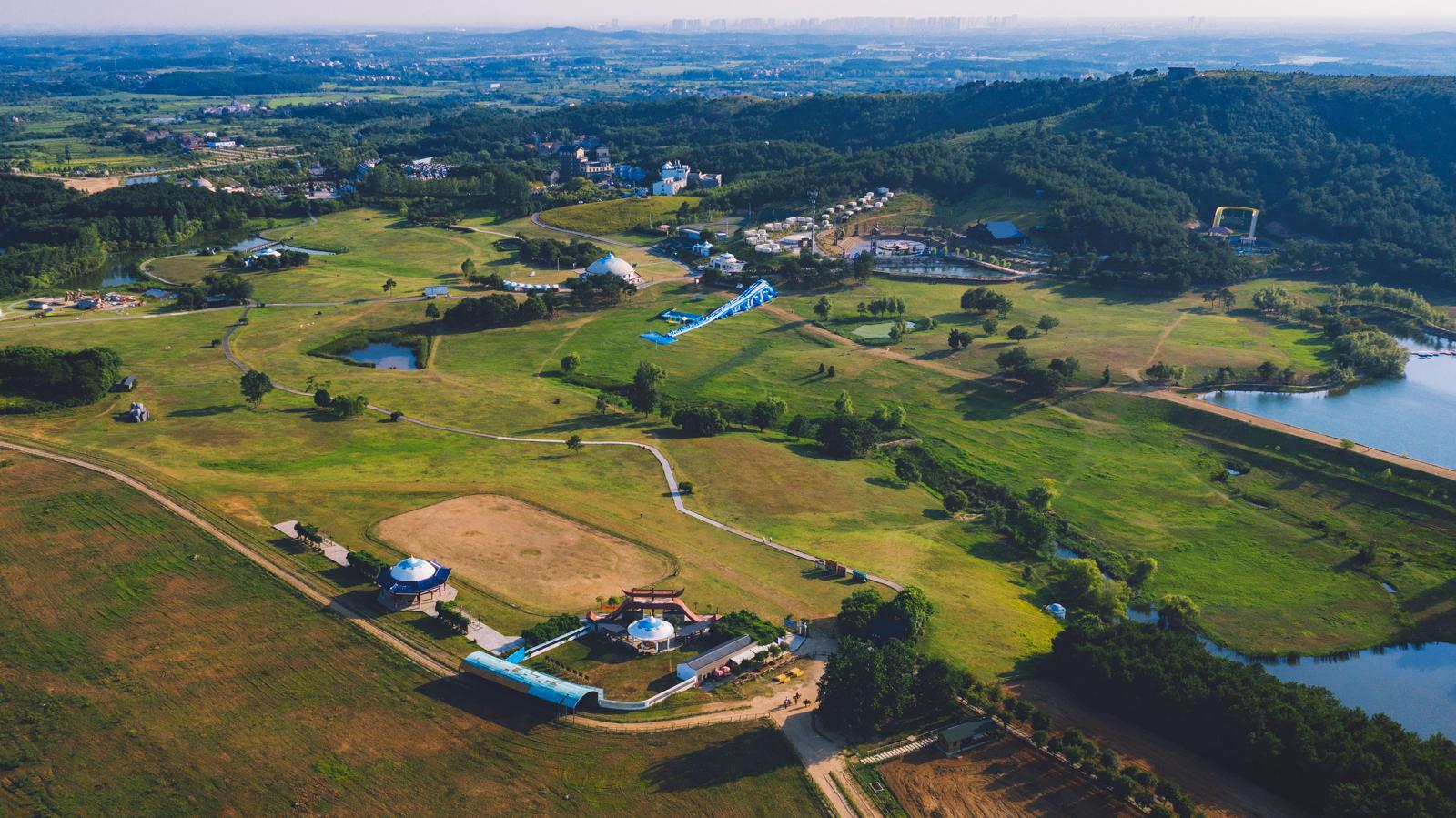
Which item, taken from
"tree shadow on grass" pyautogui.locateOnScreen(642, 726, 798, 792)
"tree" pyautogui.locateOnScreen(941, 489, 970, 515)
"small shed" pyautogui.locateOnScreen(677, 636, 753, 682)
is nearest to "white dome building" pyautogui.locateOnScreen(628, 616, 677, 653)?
"small shed" pyautogui.locateOnScreen(677, 636, 753, 682)

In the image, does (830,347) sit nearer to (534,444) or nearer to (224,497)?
(534,444)

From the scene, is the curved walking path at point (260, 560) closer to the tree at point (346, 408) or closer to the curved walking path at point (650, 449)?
the tree at point (346, 408)

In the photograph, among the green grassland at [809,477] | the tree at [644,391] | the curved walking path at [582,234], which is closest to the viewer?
the green grassland at [809,477]

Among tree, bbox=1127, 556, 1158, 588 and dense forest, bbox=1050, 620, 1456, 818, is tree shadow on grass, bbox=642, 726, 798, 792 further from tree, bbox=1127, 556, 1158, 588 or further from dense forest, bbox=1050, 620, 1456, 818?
tree, bbox=1127, 556, 1158, 588

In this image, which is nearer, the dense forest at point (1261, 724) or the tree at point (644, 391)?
the dense forest at point (1261, 724)

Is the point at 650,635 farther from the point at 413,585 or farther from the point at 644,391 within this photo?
the point at 644,391

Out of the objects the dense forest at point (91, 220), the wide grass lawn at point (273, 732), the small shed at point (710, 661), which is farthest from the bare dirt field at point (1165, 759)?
the dense forest at point (91, 220)

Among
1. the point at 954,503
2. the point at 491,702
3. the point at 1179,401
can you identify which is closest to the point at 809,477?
the point at 954,503
